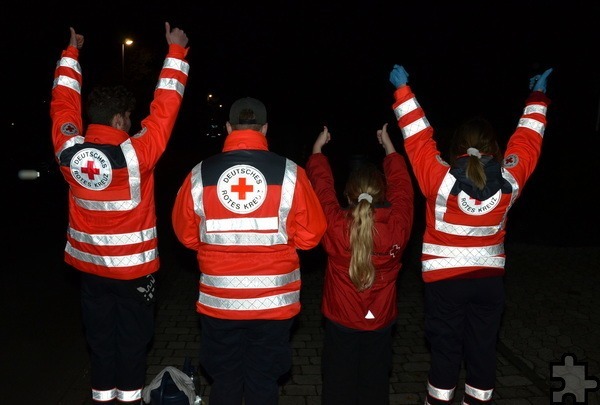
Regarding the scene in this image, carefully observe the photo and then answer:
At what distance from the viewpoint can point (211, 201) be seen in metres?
2.97

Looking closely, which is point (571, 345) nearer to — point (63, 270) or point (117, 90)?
point (117, 90)

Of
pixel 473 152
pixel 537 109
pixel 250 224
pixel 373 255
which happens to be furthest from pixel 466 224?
pixel 250 224

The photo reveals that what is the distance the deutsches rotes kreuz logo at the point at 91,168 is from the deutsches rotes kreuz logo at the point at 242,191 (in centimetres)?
75

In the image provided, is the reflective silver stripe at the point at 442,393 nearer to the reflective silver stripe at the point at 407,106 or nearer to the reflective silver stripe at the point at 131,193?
the reflective silver stripe at the point at 407,106

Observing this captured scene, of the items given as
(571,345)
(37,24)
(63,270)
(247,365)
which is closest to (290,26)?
(37,24)

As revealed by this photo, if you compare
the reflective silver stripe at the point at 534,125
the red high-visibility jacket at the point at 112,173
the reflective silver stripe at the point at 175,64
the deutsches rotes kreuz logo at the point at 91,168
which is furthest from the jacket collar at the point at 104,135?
the reflective silver stripe at the point at 534,125

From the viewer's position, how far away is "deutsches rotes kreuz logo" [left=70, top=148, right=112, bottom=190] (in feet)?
10.3

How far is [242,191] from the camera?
2.93 metres

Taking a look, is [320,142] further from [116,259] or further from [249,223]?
[116,259]

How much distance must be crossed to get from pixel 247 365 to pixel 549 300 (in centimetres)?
489

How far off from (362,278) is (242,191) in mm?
966

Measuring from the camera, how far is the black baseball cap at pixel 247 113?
3068mm
